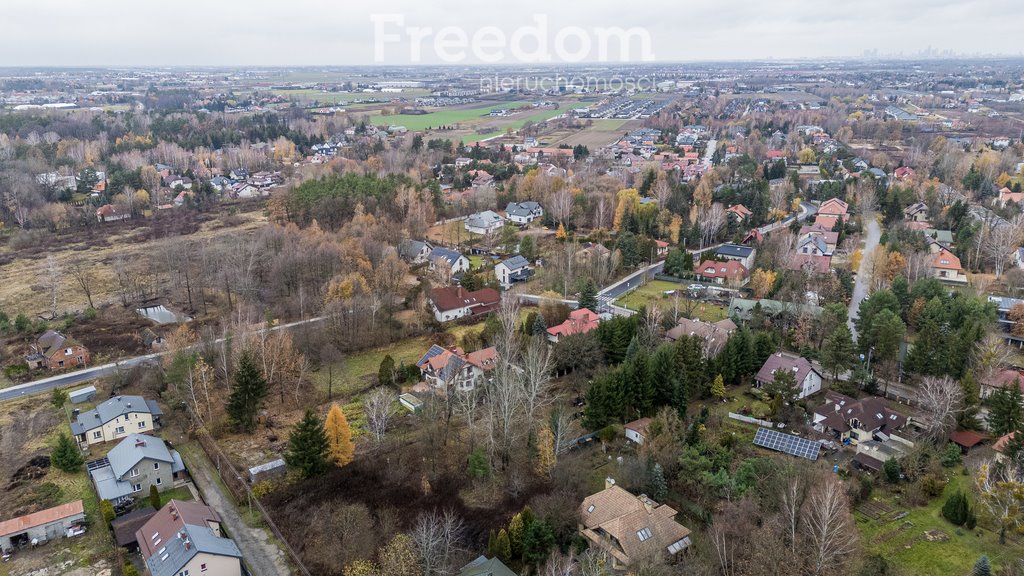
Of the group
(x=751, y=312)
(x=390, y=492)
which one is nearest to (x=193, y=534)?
(x=390, y=492)

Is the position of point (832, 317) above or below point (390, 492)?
above

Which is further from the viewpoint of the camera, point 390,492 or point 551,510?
point 390,492

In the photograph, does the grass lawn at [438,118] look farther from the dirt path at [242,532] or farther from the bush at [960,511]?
the bush at [960,511]

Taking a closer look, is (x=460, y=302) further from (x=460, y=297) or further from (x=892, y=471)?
(x=892, y=471)

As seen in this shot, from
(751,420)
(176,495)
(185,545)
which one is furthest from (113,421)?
(751,420)

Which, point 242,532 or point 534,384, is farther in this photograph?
point 534,384

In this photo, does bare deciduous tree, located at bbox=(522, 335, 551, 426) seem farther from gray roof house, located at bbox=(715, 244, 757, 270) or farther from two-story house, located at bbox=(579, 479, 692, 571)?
gray roof house, located at bbox=(715, 244, 757, 270)

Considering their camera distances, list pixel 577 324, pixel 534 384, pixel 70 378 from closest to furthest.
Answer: pixel 534 384 → pixel 70 378 → pixel 577 324

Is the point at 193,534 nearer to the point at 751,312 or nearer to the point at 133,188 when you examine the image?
the point at 751,312
